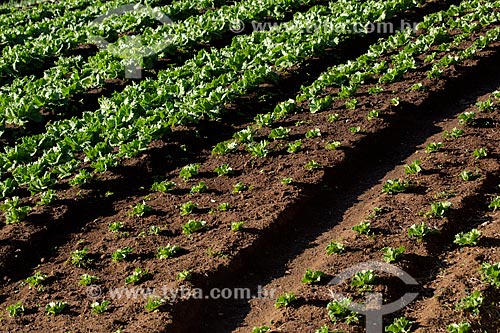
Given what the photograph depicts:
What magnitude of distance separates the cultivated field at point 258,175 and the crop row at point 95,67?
5 cm

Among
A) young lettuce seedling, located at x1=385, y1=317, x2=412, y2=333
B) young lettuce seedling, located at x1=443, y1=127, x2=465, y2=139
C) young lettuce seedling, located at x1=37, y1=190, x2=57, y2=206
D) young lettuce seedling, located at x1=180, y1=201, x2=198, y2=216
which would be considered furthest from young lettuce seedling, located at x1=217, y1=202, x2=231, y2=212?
young lettuce seedling, located at x1=443, y1=127, x2=465, y2=139

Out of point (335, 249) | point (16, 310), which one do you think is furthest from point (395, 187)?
point (16, 310)

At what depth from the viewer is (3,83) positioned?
50.2 feet

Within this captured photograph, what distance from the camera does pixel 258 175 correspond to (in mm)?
10492

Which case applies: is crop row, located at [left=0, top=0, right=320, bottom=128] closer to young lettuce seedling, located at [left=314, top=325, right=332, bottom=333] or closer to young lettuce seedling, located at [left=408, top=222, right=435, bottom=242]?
young lettuce seedling, located at [left=408, top=222, right=435, bottom=242]

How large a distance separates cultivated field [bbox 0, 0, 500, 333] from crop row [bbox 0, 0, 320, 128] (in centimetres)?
5

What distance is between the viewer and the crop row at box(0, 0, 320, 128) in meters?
Answer: 13.3

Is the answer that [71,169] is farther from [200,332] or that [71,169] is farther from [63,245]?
[200,332]

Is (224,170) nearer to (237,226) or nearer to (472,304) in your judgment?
(237,226)

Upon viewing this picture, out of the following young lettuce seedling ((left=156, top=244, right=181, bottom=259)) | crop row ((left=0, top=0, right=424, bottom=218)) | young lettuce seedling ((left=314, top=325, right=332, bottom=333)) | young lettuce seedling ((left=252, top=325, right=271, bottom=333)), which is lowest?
young lettuce seedling ((left=252, top=325, right=271, bottom=333))

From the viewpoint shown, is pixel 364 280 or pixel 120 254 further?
pixel 120 254

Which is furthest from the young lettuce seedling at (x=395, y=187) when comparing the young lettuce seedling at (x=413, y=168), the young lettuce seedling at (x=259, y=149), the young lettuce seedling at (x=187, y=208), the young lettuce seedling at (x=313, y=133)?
the young lettuce seedling at (x=187, y=208)

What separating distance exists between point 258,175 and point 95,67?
18.4 feet

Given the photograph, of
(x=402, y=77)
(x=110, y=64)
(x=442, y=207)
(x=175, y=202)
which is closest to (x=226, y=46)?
(x=110, y=64)
